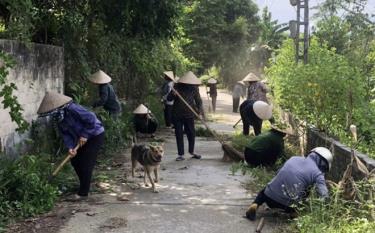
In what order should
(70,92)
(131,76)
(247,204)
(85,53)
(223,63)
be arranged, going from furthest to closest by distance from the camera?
(223,63), (131,76), (85,53), (70,92), (247,204)

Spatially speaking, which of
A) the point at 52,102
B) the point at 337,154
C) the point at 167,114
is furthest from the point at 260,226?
the point at 167,114

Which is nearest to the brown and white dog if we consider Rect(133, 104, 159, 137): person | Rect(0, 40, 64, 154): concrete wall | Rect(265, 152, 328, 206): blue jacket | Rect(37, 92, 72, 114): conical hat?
Rect(37, 92, 72, 114): conical hat

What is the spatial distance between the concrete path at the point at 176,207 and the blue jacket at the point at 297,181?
39 cm

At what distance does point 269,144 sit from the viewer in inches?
350

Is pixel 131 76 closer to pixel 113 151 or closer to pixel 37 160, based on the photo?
pixel 113 151

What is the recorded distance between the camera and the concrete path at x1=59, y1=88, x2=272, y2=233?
6.04m

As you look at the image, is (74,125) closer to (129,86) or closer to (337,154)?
(337,154)

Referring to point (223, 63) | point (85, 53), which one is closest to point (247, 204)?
point (85, 53)

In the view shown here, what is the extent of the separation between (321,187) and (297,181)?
285mm

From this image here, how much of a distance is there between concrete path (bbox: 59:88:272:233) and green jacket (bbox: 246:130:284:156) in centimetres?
63

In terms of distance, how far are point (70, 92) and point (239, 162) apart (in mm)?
3526

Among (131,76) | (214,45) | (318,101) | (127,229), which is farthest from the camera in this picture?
(214,45)

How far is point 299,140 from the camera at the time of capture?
1021cm

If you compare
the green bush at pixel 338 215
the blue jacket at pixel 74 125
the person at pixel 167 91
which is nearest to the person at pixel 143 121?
the person at pixel 167 91
